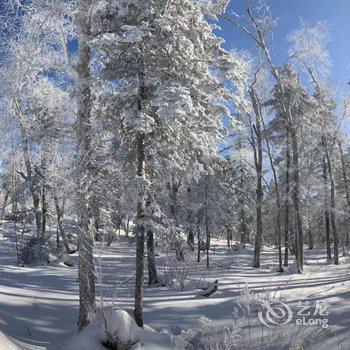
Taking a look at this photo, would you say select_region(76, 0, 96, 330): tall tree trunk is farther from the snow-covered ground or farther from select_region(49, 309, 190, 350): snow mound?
select_region(49, 309, 190, 350): snow mound

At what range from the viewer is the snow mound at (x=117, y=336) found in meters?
7.94

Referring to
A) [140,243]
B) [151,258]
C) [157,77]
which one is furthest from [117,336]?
[151,258]

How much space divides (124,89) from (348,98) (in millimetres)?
18675

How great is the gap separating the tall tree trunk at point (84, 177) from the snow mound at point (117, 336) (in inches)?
31.0

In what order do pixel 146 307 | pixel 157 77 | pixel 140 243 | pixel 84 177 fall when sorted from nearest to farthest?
pixel 84 177 < pixel 157 77 < pixel 140 243 < pixel 146 307

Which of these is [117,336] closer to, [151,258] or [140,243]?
[140,243]

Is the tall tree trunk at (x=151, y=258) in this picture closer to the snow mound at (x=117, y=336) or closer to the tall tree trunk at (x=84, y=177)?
the tall tree trunk at (x=84, y=177)

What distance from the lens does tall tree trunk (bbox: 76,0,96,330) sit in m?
9.23

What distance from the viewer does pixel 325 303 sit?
975 centimetres

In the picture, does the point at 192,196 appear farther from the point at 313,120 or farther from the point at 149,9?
the point at 149,9

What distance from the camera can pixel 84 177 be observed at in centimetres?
916

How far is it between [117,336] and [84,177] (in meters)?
3.36

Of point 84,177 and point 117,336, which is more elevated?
point 84,177

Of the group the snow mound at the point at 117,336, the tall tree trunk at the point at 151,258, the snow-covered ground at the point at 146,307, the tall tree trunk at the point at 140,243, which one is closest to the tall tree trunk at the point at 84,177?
the snow-covered ground at the point at 146,307
